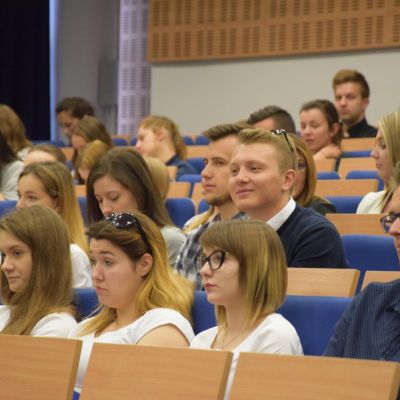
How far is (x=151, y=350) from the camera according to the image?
7.62 ft

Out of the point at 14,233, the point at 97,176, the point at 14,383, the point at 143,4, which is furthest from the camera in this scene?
the point at 143,4

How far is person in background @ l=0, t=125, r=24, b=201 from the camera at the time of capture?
5699mm

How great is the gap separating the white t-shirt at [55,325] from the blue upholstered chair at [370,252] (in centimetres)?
102

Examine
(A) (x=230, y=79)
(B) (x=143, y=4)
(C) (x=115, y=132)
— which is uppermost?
(B) (x=143, y=4)

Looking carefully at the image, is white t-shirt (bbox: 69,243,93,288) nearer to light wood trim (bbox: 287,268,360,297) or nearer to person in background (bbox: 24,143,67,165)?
light wood trim (bbox: 287,268,360,297)

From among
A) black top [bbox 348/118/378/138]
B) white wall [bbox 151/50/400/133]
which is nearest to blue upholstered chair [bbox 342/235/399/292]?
black top [bbox 348/118/378/138]

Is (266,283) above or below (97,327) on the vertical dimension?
above

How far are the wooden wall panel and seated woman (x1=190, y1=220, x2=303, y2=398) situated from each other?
19.5 ft

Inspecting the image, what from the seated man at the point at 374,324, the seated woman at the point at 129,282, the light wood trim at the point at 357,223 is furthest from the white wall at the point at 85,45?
the seated man at the point at 374,324

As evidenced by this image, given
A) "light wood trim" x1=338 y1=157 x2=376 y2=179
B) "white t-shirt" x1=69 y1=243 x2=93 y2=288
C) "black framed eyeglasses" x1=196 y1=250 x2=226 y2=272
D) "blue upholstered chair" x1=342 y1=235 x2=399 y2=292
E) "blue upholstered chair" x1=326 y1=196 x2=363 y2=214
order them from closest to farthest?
"black framed eyeglasses" x1=196 y1=250 x2=226 y2=272, "blue upholstered chair" x1=342 y1=235 x2=399 y2=292, "white t-shirt" x1=69 y1=243 x2=93 y2=288, "blue upholstered chair" x1=326 y1=196 x2=363 y2=214, "light wood trim" x1=338 y1=157 x2=376 y2=179

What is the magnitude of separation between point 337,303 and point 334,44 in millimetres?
6145

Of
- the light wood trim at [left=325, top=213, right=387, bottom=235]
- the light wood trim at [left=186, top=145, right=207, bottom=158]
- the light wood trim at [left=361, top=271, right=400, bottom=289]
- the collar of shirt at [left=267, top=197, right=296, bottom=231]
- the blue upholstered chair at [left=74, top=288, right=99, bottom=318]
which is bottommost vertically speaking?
the light wood trim at [left=186, top=145, right=207, bottom=158]

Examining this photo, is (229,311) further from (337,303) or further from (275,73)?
(275,73)

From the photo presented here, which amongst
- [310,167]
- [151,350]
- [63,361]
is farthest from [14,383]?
[310,167]
